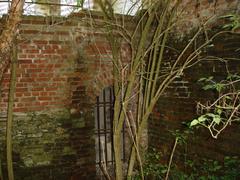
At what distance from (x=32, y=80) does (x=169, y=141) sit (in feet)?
8.15

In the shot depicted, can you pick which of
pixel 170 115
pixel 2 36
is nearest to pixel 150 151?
pixel 170 115

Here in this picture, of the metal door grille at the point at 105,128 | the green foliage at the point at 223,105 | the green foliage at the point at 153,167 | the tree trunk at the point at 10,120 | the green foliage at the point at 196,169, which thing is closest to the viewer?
the green foliage at the point at 223,105

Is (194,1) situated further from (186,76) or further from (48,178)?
(48,178)

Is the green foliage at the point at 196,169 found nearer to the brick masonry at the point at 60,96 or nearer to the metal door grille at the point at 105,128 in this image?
the brick masonry at the point at 60,96

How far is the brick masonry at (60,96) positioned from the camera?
12.6 feet

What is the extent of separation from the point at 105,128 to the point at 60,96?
119 centimetres

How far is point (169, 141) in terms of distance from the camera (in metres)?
4.43

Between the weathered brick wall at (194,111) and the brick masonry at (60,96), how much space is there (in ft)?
0.08

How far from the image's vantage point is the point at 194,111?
385 centimetres

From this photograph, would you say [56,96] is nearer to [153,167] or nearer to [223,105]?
[153,167]

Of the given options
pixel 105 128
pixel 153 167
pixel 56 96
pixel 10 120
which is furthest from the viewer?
pixel 105 128

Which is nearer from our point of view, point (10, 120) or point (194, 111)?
point (10, 120)

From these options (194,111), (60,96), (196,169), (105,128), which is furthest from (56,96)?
(196,169)

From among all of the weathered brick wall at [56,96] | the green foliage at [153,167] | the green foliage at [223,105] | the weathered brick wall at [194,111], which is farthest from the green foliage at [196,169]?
the weathered brick wall at [56,96]
